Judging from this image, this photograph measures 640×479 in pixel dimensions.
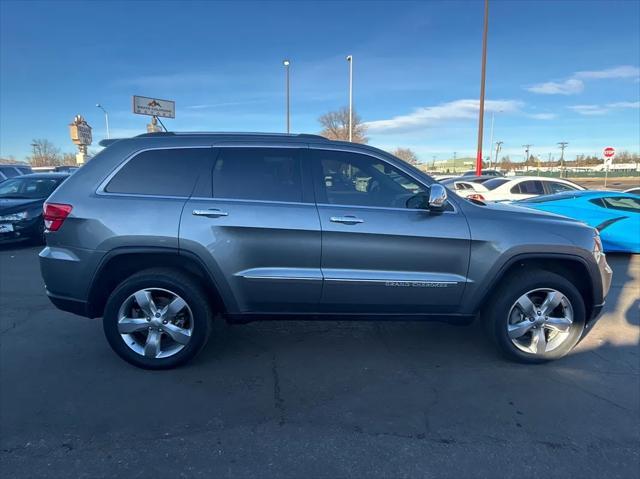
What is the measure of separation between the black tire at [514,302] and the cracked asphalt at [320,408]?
0.13 meters

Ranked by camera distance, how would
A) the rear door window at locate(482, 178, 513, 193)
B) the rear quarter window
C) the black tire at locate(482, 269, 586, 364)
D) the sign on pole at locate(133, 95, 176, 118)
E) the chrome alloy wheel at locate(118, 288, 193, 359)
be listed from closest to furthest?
the chrome alloy wheel at locate(118, 288, 193, 359) < the black tire at locate(482, 269, 586, 364) < the rear door window at locate(482, 178, 513, 193) < the rear quarter window < the sign on pole at locate(133, 95, 176, 118)

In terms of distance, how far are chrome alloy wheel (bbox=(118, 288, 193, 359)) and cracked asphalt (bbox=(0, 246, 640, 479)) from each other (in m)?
0.23

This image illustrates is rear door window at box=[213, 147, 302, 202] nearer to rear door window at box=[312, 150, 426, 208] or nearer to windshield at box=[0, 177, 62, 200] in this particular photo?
rear door window at box=[312, 150, 426, 208]

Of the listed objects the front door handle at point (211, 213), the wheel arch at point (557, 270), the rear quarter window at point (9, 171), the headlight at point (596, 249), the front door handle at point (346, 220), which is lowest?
the wheel arch at point (557, 270)

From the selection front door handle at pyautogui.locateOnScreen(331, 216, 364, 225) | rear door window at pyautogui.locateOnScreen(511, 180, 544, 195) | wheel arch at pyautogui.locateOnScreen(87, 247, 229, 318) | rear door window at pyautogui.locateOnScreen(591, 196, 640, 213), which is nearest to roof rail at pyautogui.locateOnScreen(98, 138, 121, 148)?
wheel arch at pyautogui.locateOnScreen(87, 247, 229, 318)

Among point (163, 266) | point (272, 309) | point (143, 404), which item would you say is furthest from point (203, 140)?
point (143, 404)

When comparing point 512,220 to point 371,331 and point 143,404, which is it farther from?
point 143,404

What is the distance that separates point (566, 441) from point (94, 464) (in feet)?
9.48

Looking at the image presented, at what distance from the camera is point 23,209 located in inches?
327

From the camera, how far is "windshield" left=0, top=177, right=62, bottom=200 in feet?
30.0

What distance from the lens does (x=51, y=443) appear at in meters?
2.52

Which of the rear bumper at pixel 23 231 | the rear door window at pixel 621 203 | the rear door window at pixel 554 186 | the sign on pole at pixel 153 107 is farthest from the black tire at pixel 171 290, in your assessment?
the sign on pole at pixel 153 107

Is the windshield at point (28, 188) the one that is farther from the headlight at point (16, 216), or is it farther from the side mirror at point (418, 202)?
the side mirror at point (418, 202)

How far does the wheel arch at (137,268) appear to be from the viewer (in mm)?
3223
